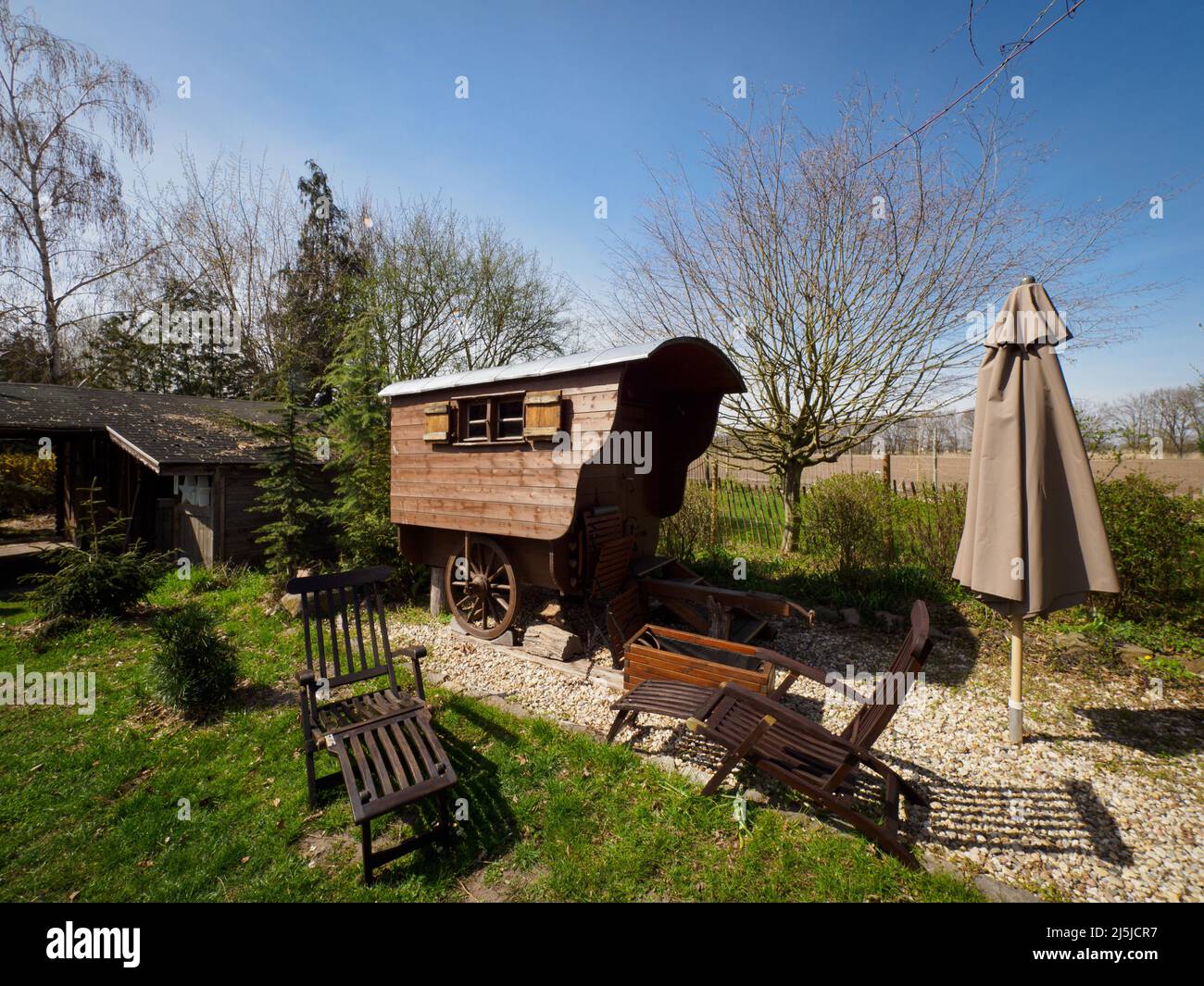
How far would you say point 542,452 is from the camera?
557 cm

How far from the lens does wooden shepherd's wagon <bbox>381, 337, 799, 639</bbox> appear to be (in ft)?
17.7

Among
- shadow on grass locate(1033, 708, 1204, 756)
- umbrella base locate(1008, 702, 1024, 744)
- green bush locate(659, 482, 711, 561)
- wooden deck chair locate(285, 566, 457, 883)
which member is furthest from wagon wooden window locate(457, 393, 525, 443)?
shadow on grass locate(1033, 708, 1204, 756)

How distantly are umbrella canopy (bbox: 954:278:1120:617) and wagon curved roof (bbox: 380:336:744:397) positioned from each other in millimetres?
2621

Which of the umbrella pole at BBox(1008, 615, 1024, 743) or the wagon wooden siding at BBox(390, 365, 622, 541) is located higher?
the wagon wooden siding at BBox(390, 365, 622, 541)

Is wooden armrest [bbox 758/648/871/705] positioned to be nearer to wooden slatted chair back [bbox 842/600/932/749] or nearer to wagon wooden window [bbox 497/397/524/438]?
wooden slatted chair back [bbox 842/600/932/749]

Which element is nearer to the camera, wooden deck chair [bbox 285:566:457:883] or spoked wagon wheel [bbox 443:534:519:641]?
wooden deck chair [bbox 285:566:457:883]

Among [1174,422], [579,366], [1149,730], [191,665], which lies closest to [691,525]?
[579,366]

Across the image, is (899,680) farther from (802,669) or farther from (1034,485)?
(1034,485)

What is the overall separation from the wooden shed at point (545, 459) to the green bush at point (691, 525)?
61.1 inches

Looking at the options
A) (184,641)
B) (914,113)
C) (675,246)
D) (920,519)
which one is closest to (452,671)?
(184,641)

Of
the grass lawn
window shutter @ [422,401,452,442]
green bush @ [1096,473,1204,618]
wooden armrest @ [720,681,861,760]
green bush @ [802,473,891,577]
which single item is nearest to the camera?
the grass lawn

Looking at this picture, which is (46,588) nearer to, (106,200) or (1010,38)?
(1010,38)

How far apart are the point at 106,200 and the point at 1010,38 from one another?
78.3 ft

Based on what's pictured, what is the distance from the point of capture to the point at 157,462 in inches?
346
